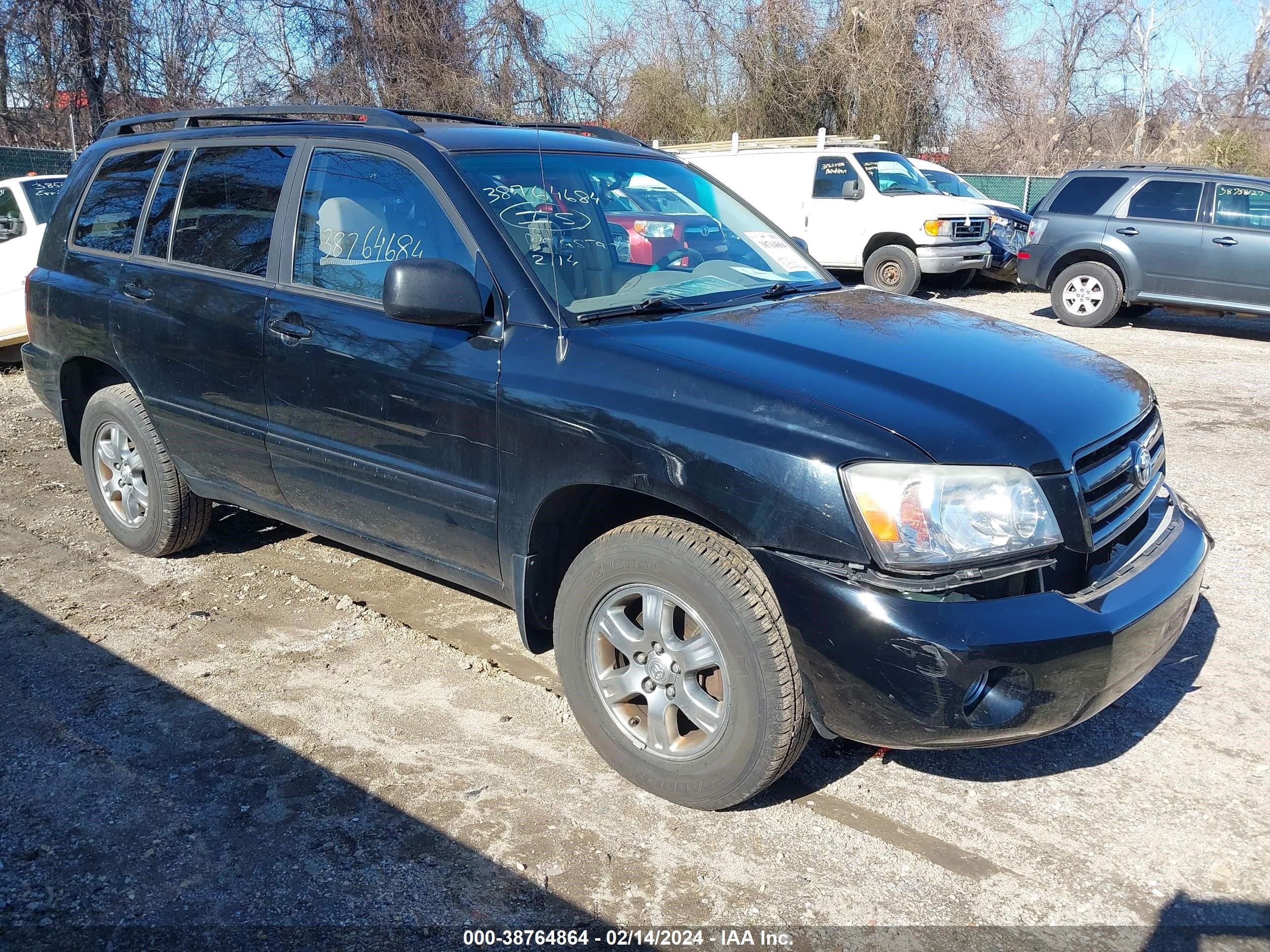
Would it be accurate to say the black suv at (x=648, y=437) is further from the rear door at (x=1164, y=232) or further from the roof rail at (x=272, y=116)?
the rear door at (x=1164, y=232)

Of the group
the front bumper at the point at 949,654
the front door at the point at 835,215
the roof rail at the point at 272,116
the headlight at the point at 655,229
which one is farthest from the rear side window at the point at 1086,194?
the front bumper at the point at 949,654

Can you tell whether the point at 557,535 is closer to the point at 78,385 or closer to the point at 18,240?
the point at 78,385

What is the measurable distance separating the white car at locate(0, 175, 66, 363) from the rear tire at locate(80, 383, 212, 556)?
5.13 m

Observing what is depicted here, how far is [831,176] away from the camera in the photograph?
15.4m

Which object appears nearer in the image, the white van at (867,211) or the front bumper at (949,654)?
the front bumper at (949,654)

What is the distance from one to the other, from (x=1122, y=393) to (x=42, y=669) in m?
3.95

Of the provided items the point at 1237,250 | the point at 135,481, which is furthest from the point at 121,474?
the point at 1237,250

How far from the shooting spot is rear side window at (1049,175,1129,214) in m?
12.5

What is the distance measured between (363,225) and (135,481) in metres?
2.07

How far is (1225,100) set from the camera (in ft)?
116

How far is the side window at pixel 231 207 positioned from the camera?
162 inches

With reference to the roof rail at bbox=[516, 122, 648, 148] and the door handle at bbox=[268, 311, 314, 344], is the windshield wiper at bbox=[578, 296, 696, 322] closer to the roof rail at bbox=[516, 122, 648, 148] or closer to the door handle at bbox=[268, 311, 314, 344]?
the door handle at bbox=[268, 311, 314, 344]

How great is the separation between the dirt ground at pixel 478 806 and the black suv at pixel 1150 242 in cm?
834

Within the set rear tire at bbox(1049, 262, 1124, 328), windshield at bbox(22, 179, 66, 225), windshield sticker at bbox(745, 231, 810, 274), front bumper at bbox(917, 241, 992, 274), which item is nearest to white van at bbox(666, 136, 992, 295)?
front bumper at bbox(917, 241, 992, 274)
